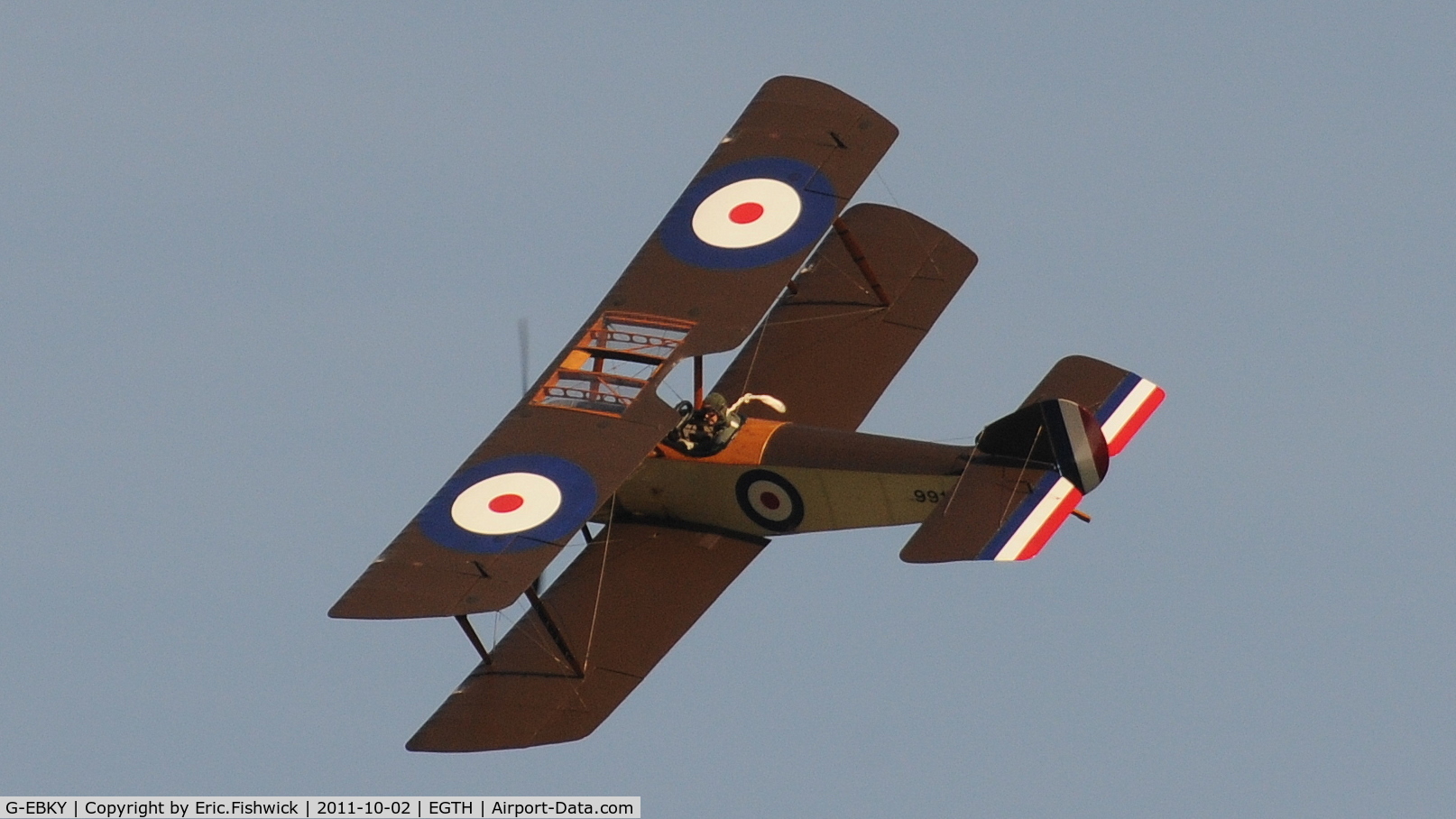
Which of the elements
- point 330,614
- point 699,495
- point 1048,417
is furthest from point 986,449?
point 330,614

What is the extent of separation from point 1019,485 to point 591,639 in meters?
3.41

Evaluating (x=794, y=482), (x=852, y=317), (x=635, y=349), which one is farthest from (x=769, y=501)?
(x=852, y=317)

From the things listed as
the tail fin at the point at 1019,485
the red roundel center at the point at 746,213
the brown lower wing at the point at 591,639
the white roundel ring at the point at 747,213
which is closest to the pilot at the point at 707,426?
the brown lower wing at the point at 591,639

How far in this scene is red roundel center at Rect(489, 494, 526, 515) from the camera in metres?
28.9

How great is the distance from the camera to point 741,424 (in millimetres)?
30469

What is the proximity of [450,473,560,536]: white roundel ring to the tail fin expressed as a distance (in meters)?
2.68

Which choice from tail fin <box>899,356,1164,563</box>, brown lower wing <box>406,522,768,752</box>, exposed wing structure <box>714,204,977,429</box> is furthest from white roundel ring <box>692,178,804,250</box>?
tail fin <box>899,356,1164,563</box>

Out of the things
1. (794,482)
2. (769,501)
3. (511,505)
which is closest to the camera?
(511,505)

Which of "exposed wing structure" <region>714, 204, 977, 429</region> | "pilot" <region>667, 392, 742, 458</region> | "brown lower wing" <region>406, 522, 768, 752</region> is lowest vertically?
"brown lower wing" <region>406, 522, 768, 752</region>

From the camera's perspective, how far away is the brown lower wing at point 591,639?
1139 inches

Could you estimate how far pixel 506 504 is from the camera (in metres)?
28.9

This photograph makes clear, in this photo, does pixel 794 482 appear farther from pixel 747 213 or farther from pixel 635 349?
pixel 747 213

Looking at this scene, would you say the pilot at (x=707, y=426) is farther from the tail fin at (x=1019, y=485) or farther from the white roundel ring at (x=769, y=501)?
the tail fin at (x=1019, y=485)

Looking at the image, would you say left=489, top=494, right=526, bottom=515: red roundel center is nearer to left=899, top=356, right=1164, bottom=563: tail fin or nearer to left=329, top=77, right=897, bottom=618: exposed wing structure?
left=329, top=77, right=897, bottom=618: exposed wing structure
